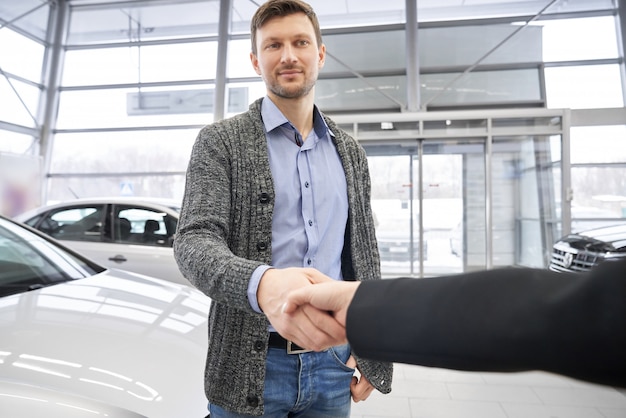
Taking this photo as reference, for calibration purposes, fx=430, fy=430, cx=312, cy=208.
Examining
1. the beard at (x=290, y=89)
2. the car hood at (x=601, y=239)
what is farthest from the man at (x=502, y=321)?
the car hood at (x=601, y=239)

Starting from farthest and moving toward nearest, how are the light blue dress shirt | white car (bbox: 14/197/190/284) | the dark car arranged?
white car (bbox: 14/197/190/284) < the dark car < the light blue dress shirt

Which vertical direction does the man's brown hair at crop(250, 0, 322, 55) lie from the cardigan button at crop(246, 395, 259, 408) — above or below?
above

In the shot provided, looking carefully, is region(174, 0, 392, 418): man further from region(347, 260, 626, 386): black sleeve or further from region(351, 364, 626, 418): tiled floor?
region(351, 364, 626, 418): tiled floor

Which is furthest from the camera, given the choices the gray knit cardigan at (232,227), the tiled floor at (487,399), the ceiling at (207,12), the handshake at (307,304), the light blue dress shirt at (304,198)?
the ceiling at (207,12)

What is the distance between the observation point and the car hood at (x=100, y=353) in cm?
97

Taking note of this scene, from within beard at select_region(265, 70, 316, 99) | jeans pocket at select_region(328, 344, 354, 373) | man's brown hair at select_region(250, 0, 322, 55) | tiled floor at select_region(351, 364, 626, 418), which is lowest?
tiled floor at select_region(351, 364, 626, 418)

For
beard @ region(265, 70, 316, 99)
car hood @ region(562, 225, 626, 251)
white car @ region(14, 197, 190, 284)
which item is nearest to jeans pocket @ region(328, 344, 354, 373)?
beard @ region(265, 70, 316, 99)

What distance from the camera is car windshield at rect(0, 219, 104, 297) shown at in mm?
1768

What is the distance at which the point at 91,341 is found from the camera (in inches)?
50.8

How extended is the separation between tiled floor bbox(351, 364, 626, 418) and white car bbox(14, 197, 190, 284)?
6.40ft

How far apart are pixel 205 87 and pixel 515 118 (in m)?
5.48

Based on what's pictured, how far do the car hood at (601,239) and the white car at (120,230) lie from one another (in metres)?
3.30

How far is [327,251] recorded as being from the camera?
1101mm

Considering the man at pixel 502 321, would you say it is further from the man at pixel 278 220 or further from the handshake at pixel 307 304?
the man at pixel 278 220
